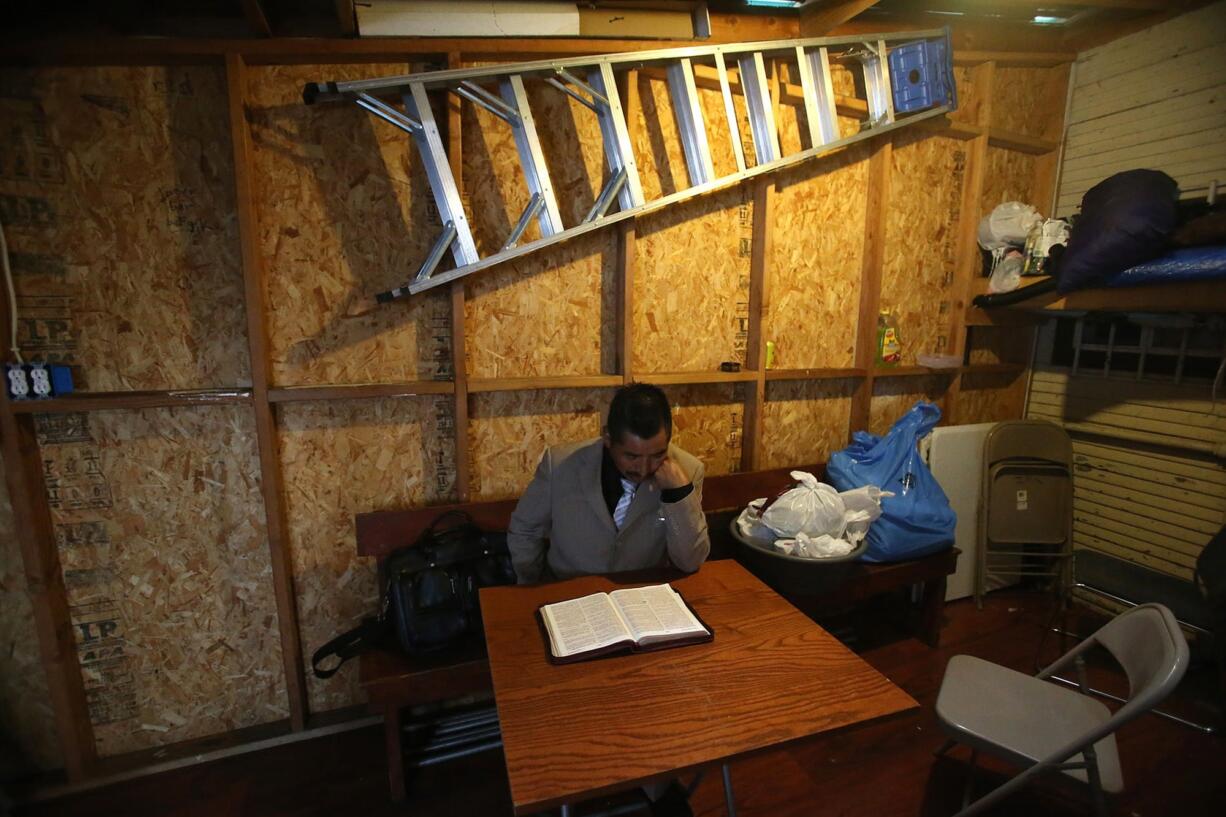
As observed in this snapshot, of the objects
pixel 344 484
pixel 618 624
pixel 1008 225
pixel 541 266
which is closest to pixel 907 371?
pixel 1008 225

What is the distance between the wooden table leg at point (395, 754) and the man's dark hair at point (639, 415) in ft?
4.31

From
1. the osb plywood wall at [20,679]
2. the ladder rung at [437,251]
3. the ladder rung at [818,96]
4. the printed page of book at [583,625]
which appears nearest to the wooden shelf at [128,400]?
the osb plywood wall at [20,679]

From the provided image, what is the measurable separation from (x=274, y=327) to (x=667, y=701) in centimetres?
201

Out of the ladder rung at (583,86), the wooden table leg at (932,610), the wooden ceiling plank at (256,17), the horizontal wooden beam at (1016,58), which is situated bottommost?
the wooden table leg at (932,610)

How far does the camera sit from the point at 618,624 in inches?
56.1

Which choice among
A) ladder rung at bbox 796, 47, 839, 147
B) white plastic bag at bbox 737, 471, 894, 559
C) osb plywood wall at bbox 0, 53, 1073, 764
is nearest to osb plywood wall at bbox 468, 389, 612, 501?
osb plywood wall at bbox 0, 53, 1073, 764

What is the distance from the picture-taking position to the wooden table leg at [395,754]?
1936mm

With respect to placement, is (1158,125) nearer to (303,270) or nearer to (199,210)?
(303,270)

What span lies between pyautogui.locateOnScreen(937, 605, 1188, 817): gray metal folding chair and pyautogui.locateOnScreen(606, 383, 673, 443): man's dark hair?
4.38ft

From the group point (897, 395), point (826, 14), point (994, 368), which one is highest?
point (826, 14)

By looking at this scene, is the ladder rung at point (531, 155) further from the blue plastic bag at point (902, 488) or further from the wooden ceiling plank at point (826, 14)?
the blue plastic bag at point (902, 488)

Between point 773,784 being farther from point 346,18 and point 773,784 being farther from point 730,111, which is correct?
point 346,18

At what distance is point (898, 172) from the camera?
3.06 meters

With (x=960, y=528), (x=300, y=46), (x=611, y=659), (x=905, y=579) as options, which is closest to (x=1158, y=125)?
(x=960, y=528)
